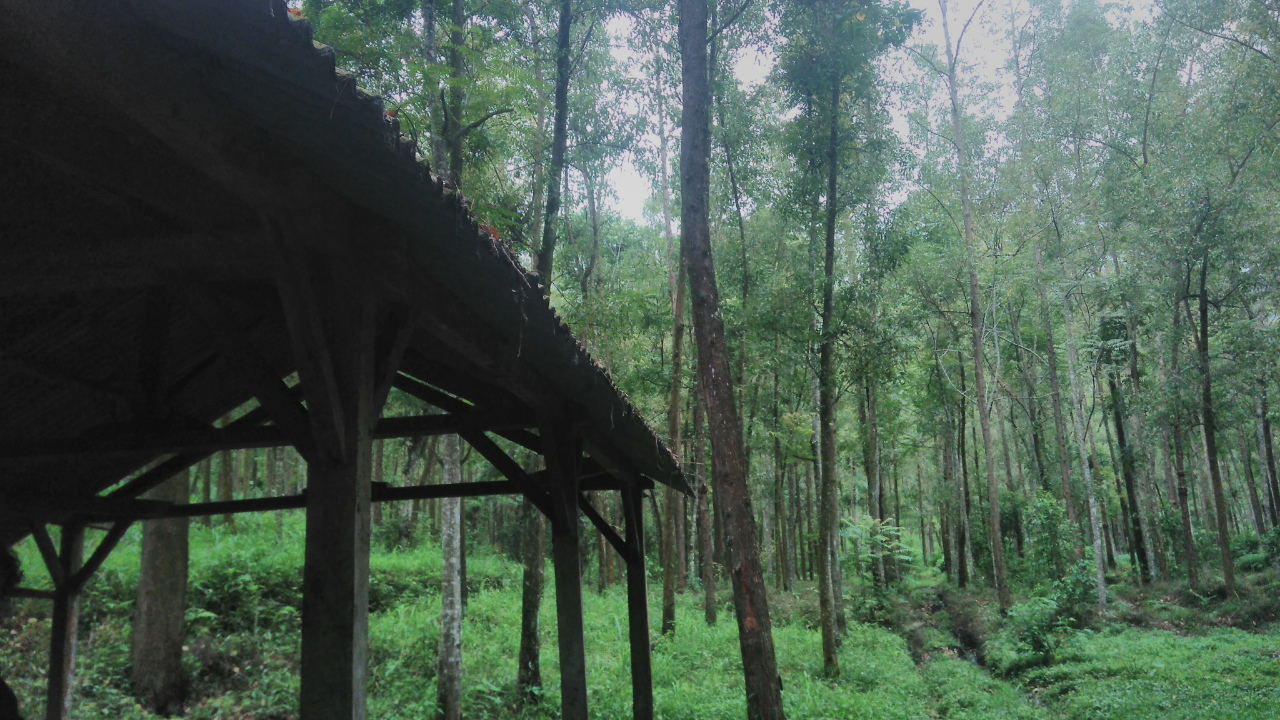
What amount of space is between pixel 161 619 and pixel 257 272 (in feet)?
29.1

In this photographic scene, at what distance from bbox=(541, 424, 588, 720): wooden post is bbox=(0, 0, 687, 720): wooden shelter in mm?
17

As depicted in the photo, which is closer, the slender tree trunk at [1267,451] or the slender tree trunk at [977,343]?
the slender tree trunk at [977,343]

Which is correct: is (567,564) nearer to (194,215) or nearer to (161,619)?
(194,215)

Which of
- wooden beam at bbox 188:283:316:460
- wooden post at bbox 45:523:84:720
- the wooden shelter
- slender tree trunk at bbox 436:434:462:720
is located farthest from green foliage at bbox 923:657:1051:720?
wooden post at bbox 45:523:84:720

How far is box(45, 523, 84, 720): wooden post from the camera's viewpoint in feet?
22.1

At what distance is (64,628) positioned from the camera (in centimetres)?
684

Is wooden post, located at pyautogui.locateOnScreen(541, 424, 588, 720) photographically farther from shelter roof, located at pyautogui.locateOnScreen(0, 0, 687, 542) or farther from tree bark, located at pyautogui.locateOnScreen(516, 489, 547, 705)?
tree bark, located at pyautogui.locateOnScreen(516, 489, 547, 705)

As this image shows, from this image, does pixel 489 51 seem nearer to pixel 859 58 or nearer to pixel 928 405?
pixel 859 58

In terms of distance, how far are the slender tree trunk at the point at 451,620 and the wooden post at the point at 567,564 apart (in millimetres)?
3579

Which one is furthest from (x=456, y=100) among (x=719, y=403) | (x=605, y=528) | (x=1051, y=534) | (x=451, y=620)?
(x=1051, y=534)

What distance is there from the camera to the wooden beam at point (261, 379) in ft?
9.05

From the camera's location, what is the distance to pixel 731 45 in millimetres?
14359

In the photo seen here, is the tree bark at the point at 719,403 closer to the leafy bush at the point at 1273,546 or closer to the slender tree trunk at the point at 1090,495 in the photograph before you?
the slender tree trunk at the point at 1090,495

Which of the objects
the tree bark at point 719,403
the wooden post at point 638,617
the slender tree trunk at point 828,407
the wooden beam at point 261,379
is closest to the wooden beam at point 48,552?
the wooden beam at point 261,379
